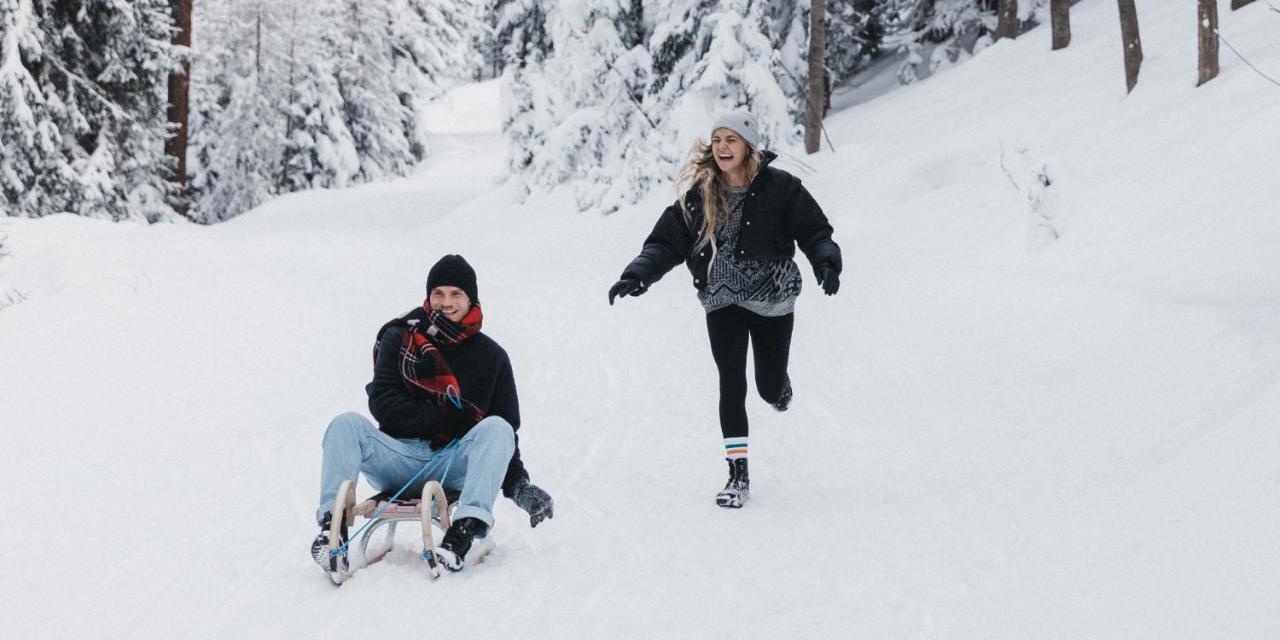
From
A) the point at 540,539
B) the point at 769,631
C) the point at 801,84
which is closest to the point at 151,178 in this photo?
the point at 801,84

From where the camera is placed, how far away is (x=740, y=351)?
546 cm

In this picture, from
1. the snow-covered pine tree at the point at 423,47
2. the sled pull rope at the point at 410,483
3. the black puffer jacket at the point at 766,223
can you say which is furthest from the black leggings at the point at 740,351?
the snow-covered pine tree at the point at 423,47

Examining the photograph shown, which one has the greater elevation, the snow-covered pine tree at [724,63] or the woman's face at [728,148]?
the woman's face at [728,148]

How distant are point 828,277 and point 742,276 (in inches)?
20.6

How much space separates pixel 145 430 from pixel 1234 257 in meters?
7.42

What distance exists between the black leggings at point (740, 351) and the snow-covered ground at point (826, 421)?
48cm

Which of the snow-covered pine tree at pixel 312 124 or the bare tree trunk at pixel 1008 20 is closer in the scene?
the bare tree trunk at pixel 1008 20

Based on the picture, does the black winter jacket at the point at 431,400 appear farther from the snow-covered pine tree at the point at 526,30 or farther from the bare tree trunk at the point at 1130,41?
the snow-covered pine tree at the point at 526,30

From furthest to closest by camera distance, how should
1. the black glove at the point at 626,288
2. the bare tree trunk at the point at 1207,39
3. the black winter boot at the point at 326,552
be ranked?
the bare tree trunk at the point at 1207,39
the black glove at the point at 626,288
the black winter boot at the point at 326,552

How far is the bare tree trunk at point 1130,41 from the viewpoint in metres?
13.5

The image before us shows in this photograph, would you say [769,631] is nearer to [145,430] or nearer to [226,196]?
[145,430]

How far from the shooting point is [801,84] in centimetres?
1972

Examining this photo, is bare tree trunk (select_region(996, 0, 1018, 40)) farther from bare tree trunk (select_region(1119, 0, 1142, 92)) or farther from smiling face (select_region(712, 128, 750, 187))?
smiling face (select_region(712, 128, 750, 187))

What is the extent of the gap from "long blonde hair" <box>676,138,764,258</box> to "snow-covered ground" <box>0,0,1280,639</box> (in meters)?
1.35
